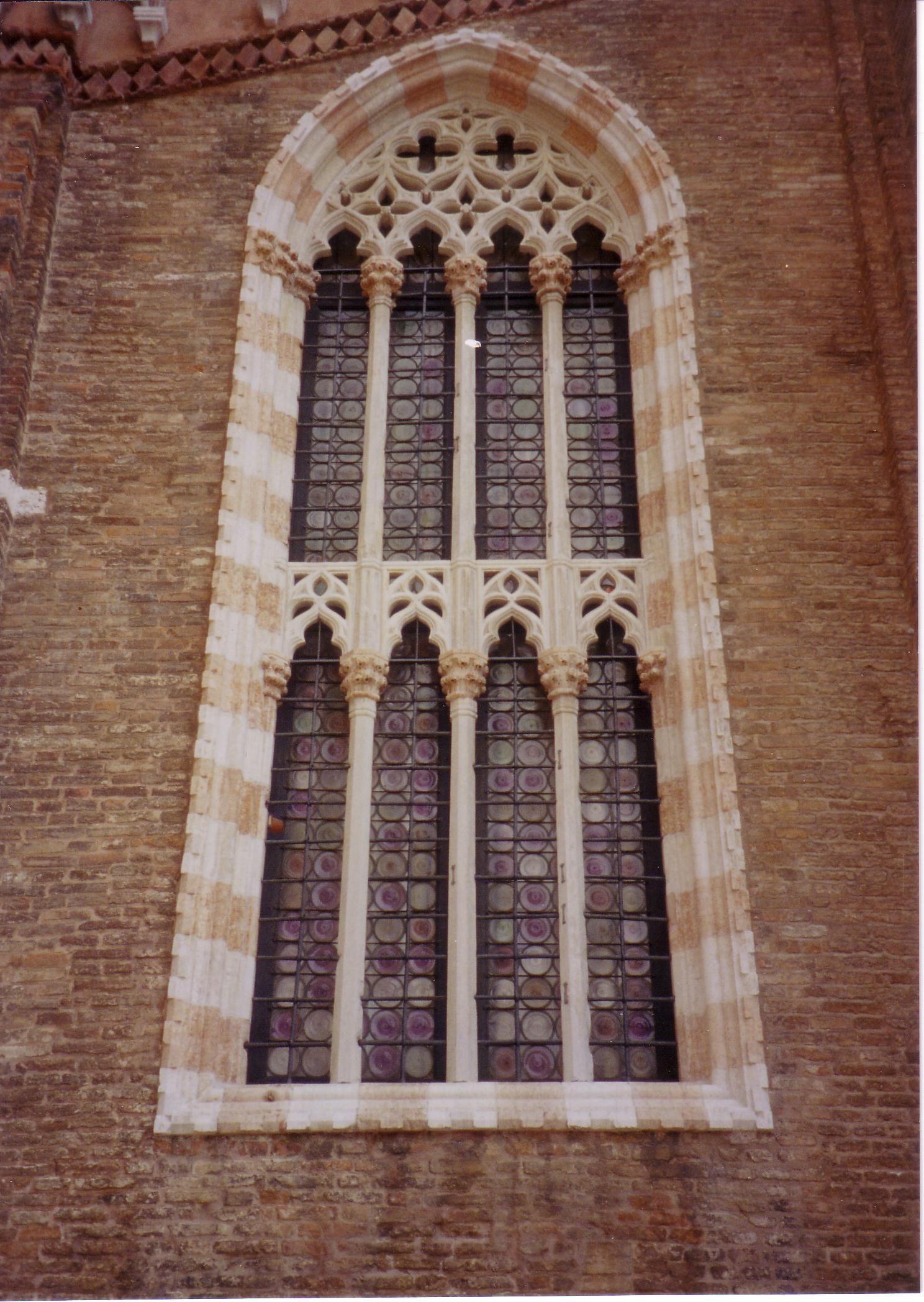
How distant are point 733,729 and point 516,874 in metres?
1.44

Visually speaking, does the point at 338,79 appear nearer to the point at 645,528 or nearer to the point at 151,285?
the point at 151,285

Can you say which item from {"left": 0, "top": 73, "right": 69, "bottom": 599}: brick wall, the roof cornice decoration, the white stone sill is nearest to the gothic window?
the white stone sill

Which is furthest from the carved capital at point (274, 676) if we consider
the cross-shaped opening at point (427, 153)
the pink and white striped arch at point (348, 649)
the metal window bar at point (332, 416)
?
the cross-shaped opening at point (427, 153)

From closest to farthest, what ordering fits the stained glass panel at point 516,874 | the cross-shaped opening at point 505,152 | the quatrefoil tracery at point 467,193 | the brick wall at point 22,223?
the stained glass panel at point 516,874
the brick wall at point 22,223
the quatrefoil tracery at point 467,193
the cross-shaped opening at point 505,152

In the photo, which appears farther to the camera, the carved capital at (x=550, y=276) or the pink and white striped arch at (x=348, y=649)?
the carved capital at (x=550, y=276)

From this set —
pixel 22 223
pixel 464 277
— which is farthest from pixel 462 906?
pixel 22 223

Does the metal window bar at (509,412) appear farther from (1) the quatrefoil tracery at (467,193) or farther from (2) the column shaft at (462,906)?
(2) the column shaft at (462,906)

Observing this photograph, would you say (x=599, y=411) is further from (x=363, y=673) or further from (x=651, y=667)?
(x=363, y=673)

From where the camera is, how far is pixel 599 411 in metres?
9.60

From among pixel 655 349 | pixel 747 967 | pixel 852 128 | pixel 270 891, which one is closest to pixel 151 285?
pixel 655 349

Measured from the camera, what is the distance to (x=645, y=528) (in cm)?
900

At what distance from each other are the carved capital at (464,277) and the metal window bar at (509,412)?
0.44ft

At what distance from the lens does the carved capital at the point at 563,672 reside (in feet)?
27.8

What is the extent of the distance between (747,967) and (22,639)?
441cm
